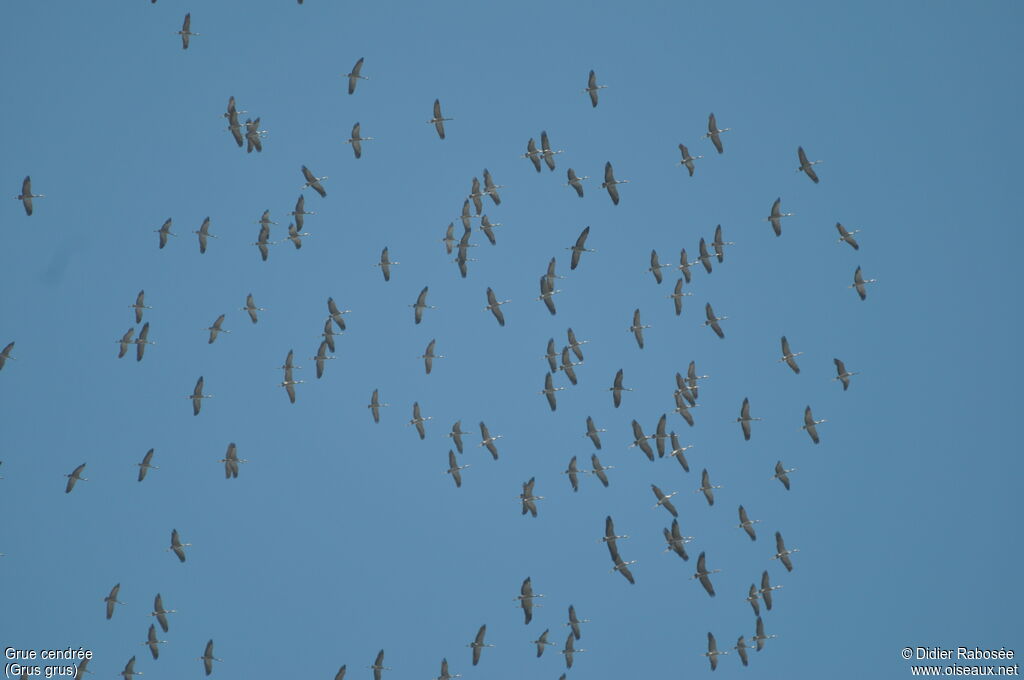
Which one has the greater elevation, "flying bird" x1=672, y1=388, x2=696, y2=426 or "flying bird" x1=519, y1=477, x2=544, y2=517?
"flying bird" x1=672, y1=388, x2=696, y2=426

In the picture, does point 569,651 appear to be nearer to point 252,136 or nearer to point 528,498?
point 528,498

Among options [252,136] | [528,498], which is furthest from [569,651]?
[252,136]

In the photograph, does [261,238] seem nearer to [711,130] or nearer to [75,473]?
[75,473]

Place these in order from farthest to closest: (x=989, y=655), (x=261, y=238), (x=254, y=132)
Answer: (x=989, y=655), (x=261, y=238), (x=254, y=132)

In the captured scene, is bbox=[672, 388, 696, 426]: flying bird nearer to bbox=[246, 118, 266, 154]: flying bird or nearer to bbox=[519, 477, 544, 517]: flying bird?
bbox=[519, 477, 544, 517]: flying bird

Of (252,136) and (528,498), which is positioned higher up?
(252,136)

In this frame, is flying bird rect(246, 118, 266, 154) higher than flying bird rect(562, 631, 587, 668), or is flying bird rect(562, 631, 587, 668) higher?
flying bird rect(246, 118, 266, 154)

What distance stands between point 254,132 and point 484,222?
11253 millimetres

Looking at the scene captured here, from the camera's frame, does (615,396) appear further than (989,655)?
No

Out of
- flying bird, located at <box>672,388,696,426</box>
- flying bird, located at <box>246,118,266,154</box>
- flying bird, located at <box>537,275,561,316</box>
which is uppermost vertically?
flying bird, located at <box>246,118,266,154</box>

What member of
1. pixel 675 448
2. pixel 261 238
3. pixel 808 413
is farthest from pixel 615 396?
pixel 261 238

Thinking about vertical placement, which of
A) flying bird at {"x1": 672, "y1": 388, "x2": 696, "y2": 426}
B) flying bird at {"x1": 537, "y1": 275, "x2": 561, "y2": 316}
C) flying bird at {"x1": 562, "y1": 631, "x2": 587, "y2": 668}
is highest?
flying bird at {"x1": 537, "y1": 275, "x2": 561, "y2": 316}

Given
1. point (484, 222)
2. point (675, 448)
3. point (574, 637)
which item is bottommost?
point (574, 637)

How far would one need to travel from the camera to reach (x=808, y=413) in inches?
3376
